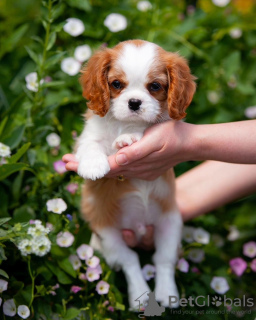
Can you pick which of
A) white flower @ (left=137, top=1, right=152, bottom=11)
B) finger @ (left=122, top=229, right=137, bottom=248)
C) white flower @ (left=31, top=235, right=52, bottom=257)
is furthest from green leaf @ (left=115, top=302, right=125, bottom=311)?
white flower @ (left=137, top=1, right=152, bottom=11)

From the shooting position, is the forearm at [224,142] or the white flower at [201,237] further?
the white flower at [201,237]

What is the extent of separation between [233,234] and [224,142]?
4.55 ft

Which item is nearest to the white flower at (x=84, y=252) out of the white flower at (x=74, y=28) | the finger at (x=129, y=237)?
the finger at (x=129, y=237)

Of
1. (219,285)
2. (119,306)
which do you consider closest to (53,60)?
(119,306)

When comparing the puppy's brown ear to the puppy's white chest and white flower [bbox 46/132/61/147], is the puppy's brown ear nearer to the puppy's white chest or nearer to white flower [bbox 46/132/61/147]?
the puppy's white chest

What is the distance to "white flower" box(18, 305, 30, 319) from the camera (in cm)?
218

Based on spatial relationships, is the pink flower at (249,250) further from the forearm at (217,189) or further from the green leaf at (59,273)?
the green leaf at (59,273)

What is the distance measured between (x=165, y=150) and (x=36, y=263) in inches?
35.5

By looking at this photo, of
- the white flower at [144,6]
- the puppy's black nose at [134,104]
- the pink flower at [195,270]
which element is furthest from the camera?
the white flower at [144,6]

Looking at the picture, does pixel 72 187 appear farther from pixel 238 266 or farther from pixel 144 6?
pixel 144 6

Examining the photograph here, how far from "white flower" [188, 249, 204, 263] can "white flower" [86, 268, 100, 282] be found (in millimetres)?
729

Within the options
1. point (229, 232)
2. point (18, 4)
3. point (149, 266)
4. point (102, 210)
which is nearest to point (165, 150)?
point (102, 210)

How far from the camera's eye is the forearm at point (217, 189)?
9.77ft

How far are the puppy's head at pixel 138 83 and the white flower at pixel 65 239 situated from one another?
0.69 m
